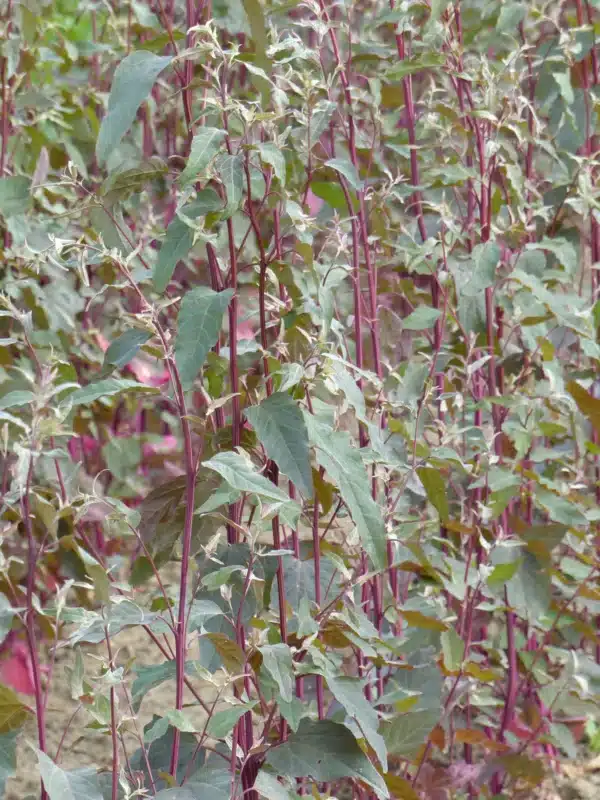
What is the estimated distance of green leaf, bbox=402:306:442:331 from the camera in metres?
→ 1.70

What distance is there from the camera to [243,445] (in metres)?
1.31

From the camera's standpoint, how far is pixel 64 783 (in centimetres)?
110

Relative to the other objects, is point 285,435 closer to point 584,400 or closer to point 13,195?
point 584,400

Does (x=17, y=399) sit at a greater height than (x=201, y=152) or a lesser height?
lesser

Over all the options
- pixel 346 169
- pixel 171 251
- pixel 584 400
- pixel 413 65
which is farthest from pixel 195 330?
pixel 584 400

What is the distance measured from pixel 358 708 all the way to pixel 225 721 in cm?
16

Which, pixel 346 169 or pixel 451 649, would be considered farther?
pixel 451 649

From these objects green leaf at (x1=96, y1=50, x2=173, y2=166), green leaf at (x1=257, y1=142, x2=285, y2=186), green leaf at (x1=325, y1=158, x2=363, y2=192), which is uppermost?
green leaf at (x1=96, y1=50, x2=173, y2=166)

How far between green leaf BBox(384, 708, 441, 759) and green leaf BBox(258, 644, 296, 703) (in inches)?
16.7

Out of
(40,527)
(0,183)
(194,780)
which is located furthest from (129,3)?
(194,780)

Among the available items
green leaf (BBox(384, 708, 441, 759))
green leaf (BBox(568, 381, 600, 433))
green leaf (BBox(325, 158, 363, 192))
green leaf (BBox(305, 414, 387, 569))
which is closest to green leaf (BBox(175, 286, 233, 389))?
→ green leaf (BBox(305, 414, 387, 569))

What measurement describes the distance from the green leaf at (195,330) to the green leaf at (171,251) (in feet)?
0.11

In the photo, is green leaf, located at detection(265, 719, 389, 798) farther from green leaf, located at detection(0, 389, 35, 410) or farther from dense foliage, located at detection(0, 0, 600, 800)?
green leaf, located at detection(0, 389, 35, 410)

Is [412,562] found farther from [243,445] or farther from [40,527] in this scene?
[40,527]
